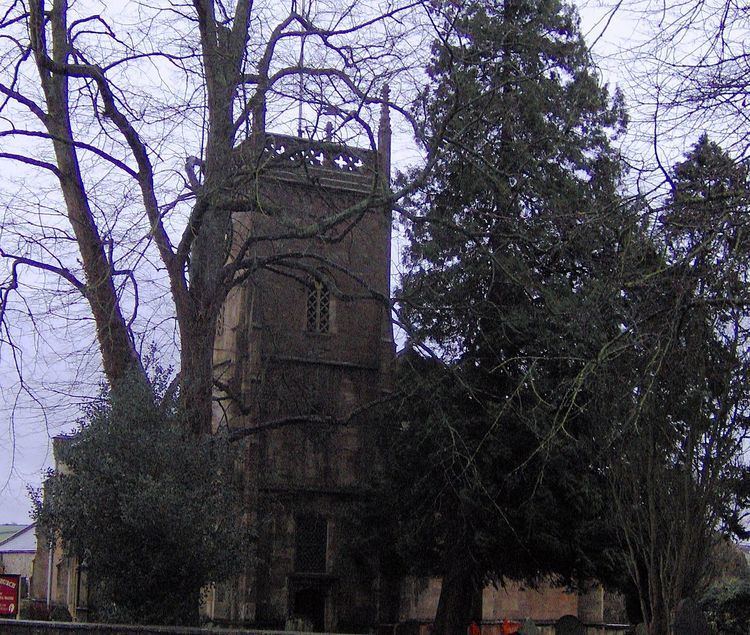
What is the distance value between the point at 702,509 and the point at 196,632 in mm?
6247

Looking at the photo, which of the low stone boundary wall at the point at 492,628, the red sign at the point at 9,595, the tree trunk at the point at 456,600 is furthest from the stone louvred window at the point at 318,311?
the red sign at the point at 9,595

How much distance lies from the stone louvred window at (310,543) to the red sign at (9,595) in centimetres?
936

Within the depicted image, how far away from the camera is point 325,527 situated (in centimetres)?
3231

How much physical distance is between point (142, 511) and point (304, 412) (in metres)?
13.9

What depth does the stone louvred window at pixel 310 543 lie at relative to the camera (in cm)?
3181

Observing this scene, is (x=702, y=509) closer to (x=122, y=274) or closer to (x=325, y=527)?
(x=122, y=274)

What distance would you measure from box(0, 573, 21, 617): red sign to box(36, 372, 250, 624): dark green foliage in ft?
23.1

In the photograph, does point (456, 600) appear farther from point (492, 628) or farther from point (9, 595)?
point (9, 595)

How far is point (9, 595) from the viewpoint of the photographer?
2367cm

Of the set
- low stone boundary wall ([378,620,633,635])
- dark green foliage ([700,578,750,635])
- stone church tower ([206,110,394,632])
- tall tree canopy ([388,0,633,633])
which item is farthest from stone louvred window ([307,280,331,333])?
dark green foliage ([700,578,750,635])

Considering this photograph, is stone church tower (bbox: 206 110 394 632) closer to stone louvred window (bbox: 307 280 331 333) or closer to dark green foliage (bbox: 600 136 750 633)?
stone louvred window (bbox: 307 280 331 333)

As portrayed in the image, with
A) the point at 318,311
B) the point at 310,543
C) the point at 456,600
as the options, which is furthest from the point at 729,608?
the point at 318,311

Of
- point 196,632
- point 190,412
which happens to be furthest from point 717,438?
point 190,412

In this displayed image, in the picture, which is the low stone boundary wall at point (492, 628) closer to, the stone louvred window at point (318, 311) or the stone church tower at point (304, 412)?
the stone church tower at point (304, 412)
